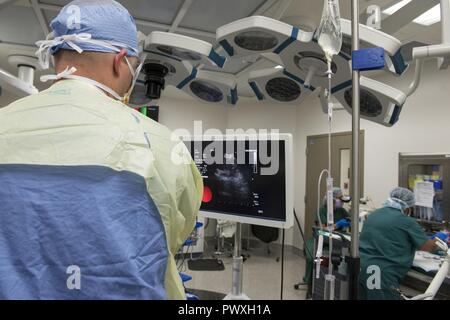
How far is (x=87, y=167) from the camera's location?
477 mm

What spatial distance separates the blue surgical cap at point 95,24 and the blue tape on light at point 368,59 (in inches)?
20.4

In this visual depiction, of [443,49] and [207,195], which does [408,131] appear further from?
[207,195]

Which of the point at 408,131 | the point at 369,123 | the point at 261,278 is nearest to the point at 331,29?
the point at 408,131

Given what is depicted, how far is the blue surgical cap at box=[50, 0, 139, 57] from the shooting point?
65 centimetres

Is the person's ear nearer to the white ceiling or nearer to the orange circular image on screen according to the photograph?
the orange circular image on screen

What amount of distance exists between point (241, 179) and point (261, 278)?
3.00 m

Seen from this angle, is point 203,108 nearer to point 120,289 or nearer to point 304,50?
point 304,50

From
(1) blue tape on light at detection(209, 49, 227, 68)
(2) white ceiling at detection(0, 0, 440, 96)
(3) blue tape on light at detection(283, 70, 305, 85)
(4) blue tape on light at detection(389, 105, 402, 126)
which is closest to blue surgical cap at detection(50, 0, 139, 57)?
(1) blue tape on light at detection(209, 49, 227, 68)

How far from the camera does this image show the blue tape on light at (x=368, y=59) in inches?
28.6

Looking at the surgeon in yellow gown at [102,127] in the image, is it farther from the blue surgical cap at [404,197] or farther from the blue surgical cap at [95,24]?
the blue surgical cap at [404,197]

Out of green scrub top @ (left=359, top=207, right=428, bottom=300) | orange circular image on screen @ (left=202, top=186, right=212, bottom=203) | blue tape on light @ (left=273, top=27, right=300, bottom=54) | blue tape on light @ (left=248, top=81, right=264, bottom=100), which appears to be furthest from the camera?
green scrub top @ (left=359, top=207, right=428, bottom=300)

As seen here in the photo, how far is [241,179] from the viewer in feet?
3.67

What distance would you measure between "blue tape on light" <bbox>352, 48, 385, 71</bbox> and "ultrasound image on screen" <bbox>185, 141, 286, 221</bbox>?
0.33m

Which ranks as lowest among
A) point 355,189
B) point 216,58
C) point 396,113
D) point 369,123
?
point 355,189
